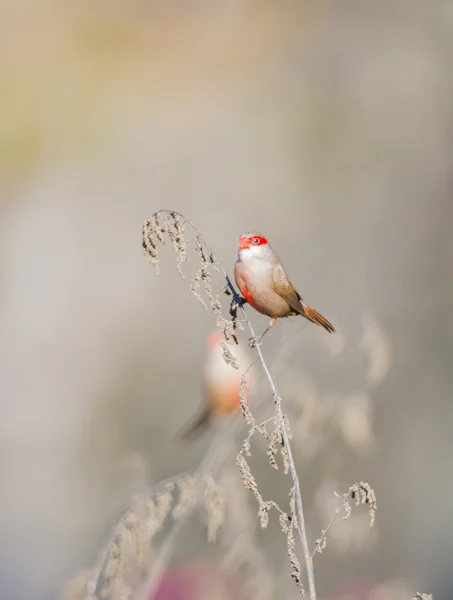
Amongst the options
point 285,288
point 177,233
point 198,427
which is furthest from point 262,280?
point 177,233

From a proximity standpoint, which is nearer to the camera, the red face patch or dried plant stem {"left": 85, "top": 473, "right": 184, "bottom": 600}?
dried plant stem {"left": 85, "top": 473, "right": 184, "bottom": 600}

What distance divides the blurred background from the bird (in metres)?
0.85

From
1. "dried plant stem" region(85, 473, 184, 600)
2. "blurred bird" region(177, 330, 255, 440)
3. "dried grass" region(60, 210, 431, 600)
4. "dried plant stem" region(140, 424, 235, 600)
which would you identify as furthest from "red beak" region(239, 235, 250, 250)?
"dried plant stem" region(85, 473, 184, 600)

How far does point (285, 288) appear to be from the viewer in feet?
7.71

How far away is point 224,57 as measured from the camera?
506cm

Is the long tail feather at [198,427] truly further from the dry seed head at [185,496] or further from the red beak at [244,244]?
the dry seed head at [185,496]

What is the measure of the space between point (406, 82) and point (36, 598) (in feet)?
11.2

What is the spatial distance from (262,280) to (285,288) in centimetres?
9

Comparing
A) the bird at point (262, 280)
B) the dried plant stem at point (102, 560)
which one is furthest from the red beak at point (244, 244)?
the dried plant stem at point (102, 560)

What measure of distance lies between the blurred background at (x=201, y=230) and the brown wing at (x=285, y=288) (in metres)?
0.80

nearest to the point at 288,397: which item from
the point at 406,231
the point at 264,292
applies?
the point at 264,292

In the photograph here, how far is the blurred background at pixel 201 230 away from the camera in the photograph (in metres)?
3.57

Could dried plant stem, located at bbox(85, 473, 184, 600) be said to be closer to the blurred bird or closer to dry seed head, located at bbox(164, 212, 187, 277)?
dry seed head, located at bbox(164, 212, 187, 277)

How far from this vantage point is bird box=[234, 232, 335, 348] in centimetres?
228
